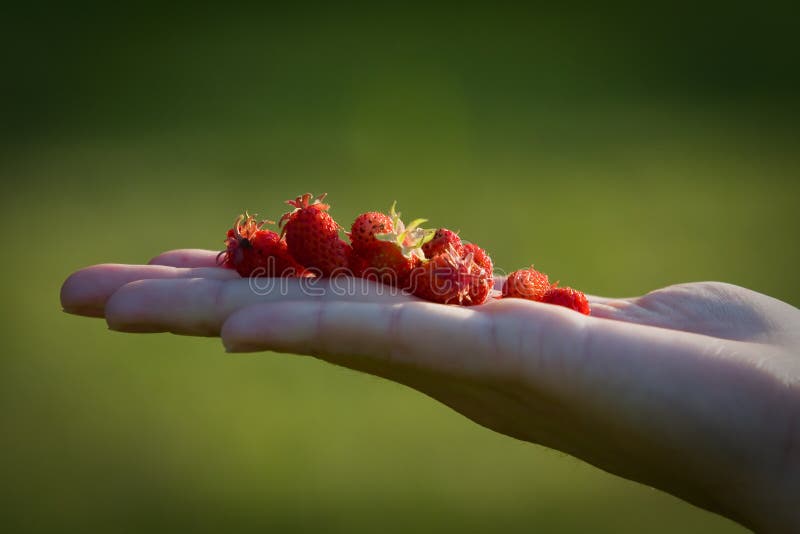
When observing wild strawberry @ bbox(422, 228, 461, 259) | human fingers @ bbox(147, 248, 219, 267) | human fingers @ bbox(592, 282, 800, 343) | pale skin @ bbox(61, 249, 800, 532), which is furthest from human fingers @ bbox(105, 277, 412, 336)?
human fingers @ bbox(592, 282, 800, 343)

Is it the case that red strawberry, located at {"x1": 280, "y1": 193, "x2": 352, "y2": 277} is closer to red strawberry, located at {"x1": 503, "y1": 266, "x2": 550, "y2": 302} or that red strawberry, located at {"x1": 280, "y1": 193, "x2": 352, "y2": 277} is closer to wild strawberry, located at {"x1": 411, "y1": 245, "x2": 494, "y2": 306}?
wild strawberry, located at {"x1": 411, "y1": 245, "x2": 494, "y2": 306}

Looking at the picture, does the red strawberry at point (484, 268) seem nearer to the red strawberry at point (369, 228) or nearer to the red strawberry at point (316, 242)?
the red strawberry at point (369, 228)

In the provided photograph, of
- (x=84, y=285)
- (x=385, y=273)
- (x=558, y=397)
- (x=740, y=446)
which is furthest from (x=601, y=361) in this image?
(x=84, y=285)

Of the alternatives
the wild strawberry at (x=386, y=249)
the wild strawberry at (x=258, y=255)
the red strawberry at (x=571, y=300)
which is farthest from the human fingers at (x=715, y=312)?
the wild strawberry at (x=258, y=255)

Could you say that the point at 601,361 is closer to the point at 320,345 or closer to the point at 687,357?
the point at 687,357

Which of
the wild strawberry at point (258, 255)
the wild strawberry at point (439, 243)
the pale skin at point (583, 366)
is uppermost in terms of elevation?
the wild strawberry at point (439, 243)
